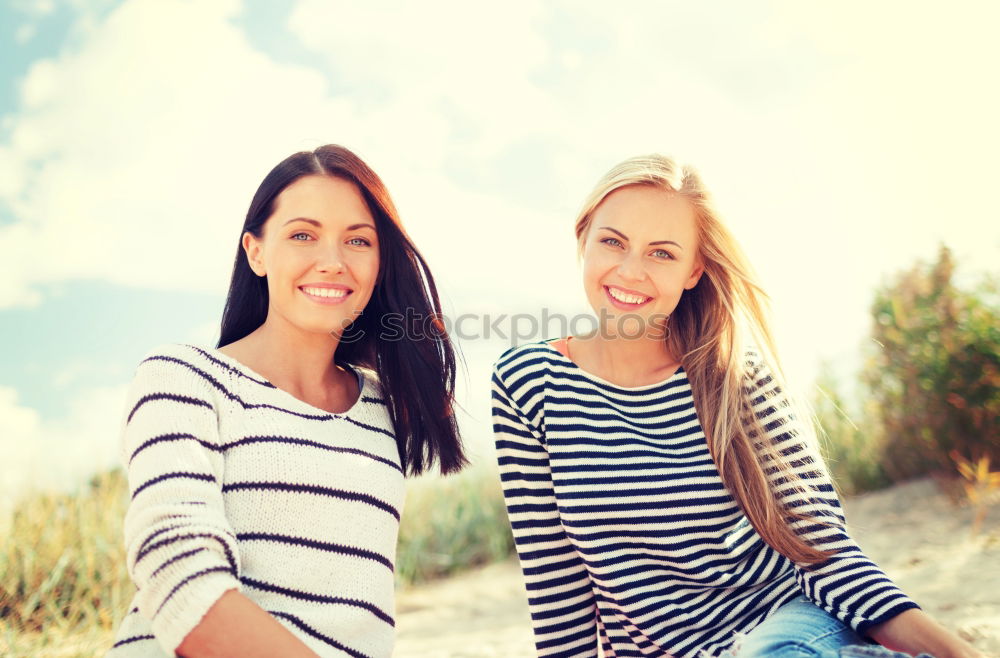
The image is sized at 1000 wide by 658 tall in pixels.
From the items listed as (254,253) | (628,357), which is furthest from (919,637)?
(254,253)

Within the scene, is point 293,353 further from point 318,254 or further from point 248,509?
point 248,509

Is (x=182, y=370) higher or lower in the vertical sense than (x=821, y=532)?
higher

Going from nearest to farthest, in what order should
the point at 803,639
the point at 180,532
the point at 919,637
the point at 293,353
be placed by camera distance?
the point at 180,532
the point at 803,639
the point at 919,637
the point at 293,353

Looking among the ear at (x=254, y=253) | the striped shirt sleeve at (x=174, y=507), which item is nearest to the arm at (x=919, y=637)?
the striped shirt sleeve at (x=174, y=507)

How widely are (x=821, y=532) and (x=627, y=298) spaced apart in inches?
35.9

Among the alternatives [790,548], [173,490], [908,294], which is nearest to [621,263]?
[790,548]

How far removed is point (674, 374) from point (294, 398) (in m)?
1.24

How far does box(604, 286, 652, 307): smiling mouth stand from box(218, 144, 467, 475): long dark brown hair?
614 mm

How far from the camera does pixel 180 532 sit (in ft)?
5.98

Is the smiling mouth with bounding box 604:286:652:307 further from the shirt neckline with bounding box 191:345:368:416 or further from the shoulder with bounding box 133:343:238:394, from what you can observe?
the shoulder with bounding box 133:343:238:394

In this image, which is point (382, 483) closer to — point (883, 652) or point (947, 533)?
point (883, 652)

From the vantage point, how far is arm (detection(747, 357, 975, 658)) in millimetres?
2137

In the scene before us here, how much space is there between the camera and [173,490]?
1876 millimetres

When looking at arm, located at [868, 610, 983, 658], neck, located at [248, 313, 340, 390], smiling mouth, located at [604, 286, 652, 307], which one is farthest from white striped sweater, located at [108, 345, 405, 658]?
arm, located at [868, 610, 983, 658]
